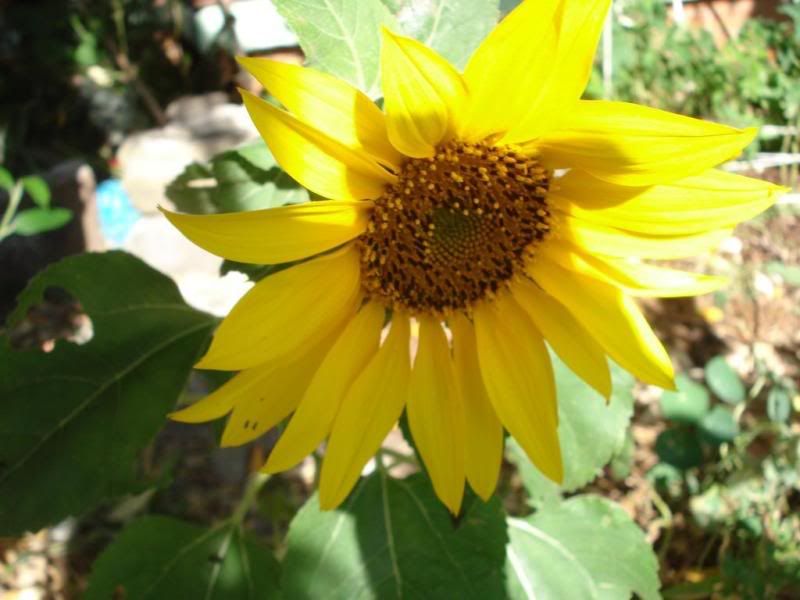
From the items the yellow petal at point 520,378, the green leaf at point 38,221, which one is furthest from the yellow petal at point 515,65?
the green leaf at point 38,221

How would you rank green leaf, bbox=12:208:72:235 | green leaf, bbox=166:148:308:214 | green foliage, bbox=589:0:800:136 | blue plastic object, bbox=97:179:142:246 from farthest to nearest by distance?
1. blue plastic object, bbox=97:179:142:246
2. green foliage, bbox=589:0:800:136
3. green leaf, bbox=12:208:72:235
4. green leaf, bbox=166:148:308:214

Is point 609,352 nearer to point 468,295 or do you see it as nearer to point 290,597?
point 468,295

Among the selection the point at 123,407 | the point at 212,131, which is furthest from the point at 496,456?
the point at 212,131

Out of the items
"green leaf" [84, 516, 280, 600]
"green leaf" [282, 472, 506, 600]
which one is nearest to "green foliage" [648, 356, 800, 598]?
"green leaf" [282, 472, 506, 600]

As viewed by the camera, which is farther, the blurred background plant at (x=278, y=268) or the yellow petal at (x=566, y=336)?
the blurred background plant at (x=278, y=268)

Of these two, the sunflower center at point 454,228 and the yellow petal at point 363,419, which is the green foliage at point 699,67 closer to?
the sunflower center at point 454,228

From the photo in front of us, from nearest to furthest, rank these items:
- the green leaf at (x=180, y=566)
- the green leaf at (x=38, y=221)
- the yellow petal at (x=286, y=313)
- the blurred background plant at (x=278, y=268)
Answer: the yellow petal at (x=286, y=313), the blurred background plant at (x=278, y=268), the green leaf at (x=180, y=566), the green leaf at (x=38, y=221)

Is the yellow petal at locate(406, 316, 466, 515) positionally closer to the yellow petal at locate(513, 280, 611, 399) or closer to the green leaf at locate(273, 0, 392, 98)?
the yellow petal at locate(513, 280, 611, 399)

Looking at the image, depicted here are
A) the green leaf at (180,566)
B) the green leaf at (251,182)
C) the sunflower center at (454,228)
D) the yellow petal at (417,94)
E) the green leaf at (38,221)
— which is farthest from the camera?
the green leaf at (38,221)
